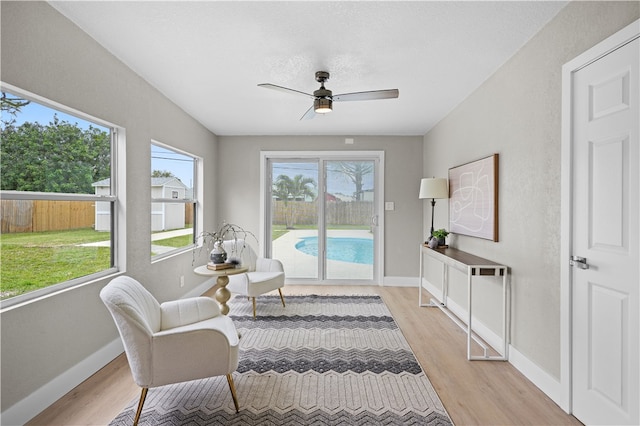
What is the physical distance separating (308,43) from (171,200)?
253cm

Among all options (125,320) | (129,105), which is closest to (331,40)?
(129,105)

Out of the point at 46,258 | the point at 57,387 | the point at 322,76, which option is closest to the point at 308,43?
the point at 322,76

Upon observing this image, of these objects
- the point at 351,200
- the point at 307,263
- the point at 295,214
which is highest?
the point at 351,200

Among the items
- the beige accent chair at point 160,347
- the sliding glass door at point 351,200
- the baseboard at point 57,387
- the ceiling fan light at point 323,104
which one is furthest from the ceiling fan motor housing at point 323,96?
the baseboard at point 57,387

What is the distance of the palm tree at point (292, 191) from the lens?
529 centimetres

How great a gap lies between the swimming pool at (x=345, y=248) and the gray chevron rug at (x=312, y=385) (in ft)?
6.02

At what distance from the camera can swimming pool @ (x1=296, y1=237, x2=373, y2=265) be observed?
5289 mm

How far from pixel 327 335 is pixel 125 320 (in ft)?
6.26

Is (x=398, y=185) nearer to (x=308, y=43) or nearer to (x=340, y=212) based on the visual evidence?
(x=340, y=212)

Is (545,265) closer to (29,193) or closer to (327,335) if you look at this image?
(327,335)

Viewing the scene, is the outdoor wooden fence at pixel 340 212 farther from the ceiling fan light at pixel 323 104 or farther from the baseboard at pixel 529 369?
the ceiling fan light at pixel 323 104

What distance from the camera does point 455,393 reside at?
219 cm

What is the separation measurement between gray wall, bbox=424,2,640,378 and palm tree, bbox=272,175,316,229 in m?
2.79

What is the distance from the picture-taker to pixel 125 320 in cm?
175
